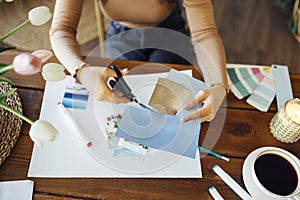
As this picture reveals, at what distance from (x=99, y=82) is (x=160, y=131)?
17 centimetres

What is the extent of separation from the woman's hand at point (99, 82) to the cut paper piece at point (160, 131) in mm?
45

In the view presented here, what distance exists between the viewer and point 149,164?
0.72 m

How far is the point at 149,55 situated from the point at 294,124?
1.57 ft

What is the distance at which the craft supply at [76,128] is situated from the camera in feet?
2.42

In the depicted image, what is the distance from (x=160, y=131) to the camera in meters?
0.75

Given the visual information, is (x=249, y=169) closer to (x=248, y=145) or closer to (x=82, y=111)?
(x=248, y=145)

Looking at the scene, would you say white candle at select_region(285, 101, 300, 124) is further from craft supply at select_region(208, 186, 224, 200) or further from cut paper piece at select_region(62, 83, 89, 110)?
cut paper piece at select_region(62, 83, 89, 110)

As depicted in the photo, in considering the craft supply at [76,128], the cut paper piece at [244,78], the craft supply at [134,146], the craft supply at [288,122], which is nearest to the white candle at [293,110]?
the craft supply at [288,122]

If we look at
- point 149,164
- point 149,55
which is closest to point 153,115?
point 149,164

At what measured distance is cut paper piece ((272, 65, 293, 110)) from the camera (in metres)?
0.84

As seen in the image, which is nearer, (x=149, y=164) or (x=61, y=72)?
(x=61, y=72)

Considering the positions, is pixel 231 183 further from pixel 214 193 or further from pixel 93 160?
pixel 93 160

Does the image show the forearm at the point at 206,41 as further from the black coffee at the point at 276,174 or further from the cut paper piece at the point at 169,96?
the black coffee at the point at 276,174

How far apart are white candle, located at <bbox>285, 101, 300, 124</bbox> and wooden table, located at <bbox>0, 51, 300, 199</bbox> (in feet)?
0.25
